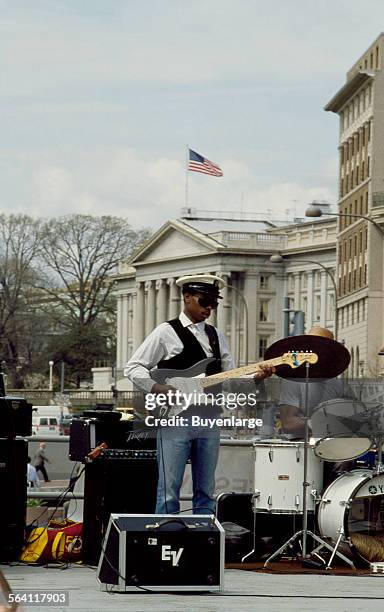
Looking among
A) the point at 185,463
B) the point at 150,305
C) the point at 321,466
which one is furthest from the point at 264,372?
the point at 150,305

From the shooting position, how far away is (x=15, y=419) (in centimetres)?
1190

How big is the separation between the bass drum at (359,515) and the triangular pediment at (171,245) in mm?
152097

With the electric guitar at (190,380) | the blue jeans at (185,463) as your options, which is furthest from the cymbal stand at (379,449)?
the blue jeans at (185,463)

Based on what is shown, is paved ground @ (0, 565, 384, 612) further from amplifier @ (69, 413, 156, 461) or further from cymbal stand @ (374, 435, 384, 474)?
cymbal stand @ (374, 435, 384, 474)

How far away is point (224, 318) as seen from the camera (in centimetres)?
15775

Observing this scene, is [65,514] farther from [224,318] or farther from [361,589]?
[224,318]

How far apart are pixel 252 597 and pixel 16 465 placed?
2669 mm

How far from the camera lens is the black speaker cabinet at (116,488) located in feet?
39.3

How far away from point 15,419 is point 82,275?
428ft

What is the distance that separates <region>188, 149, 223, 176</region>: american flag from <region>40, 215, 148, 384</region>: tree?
22.7 meters

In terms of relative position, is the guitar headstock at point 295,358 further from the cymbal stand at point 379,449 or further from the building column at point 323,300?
the building column at point 323,300

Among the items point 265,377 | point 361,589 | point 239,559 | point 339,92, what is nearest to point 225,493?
point 239,559

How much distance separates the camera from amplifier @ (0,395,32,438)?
11.9m

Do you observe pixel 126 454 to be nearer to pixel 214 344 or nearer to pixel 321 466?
pixel 214 344
